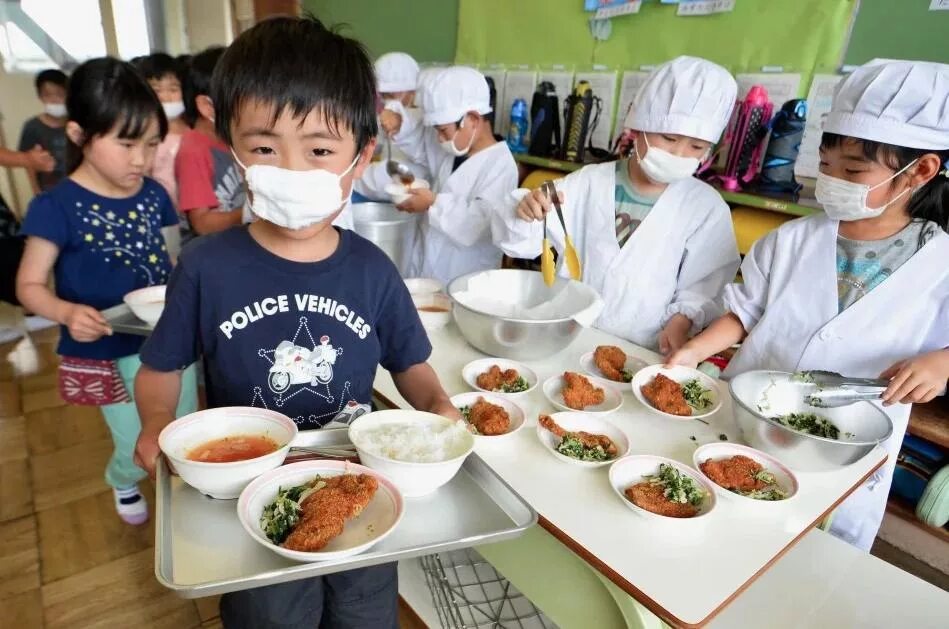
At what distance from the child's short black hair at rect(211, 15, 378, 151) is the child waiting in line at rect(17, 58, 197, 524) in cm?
75

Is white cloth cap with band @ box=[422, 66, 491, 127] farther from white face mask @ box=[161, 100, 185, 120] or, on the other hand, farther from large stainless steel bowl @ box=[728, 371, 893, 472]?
large stainless steel bowl @ box=[728, 371, 893, 472]

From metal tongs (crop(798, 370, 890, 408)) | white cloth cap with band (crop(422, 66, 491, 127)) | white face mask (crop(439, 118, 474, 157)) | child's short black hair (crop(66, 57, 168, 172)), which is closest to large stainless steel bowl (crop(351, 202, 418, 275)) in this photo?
white face mask (crop(439, 118, 474, 157))

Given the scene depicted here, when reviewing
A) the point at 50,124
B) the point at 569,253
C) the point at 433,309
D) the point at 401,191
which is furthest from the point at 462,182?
the point at 50,124

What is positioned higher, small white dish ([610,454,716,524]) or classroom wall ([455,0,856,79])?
classroom wall ([455,0,856,79])

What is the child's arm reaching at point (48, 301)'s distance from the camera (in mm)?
1292

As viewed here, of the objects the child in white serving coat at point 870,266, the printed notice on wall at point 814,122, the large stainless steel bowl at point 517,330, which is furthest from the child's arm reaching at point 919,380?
the printed notice on wall at point 814,122

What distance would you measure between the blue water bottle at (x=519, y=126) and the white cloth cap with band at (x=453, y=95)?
0.83 metres

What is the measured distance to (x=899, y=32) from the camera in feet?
5.70

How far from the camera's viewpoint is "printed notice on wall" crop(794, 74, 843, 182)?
6.25 ft

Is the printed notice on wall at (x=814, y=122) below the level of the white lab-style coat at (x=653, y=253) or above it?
above

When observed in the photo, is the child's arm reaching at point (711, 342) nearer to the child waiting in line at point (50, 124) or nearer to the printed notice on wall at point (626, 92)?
the printed notice on wall at point (626, 92)

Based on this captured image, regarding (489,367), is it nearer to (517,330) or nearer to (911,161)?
(517,330)

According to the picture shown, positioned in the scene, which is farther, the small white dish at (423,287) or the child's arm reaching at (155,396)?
the small white dish at (423,287)

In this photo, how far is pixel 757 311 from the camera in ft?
4.28
